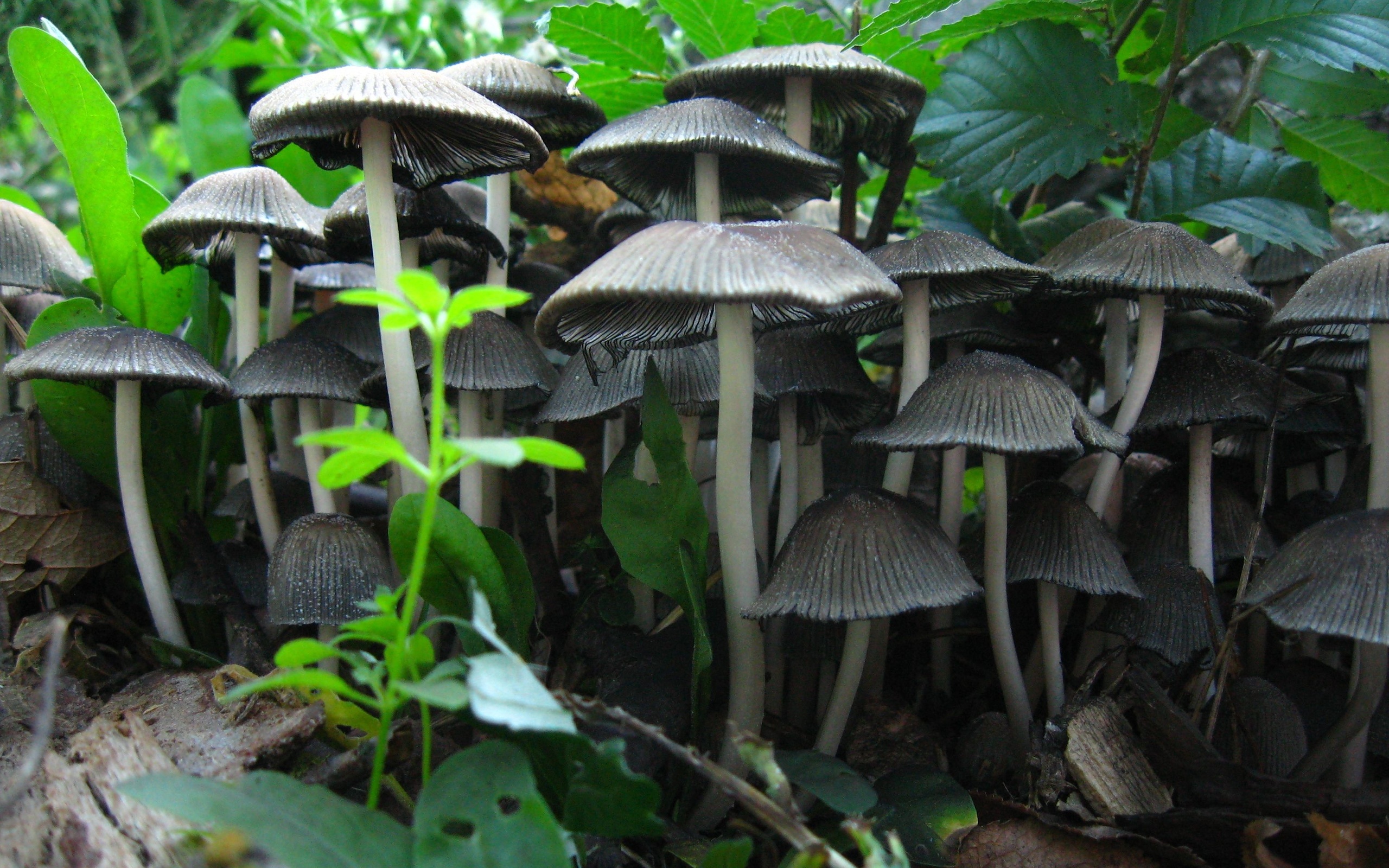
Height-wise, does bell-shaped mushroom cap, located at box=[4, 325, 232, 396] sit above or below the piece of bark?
above

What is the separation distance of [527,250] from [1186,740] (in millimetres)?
1976

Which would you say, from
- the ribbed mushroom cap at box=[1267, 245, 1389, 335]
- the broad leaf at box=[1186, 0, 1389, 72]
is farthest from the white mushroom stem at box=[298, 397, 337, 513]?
the broad leaf at box=[1186, 0, 1389, 72]

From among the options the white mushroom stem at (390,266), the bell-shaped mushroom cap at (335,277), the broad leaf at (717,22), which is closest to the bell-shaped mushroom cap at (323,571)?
the white mushroom stem at (390,266)

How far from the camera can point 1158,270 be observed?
1.32 meters

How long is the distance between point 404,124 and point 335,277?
1.79ft

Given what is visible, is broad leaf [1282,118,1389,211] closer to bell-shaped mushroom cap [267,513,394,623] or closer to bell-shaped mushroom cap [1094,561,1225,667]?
bell-shaped mushroom cap [1094,561,1225,667]

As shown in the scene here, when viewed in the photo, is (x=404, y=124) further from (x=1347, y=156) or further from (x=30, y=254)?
(x=1347, y=156)

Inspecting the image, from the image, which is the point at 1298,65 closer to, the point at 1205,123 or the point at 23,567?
the point at 1205,123

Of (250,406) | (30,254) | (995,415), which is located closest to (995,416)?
(995,415)

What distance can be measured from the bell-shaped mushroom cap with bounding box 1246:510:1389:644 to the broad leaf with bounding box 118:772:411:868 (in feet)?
3.37

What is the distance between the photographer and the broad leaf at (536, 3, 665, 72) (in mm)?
1647

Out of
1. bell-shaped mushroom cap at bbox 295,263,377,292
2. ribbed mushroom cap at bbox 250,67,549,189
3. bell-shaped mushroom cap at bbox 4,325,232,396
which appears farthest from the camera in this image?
bell-shaped mushroom cap at bbox 295,263,377,292

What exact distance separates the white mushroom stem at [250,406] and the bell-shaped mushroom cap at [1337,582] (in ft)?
5.08

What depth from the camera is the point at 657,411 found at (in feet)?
4.17
